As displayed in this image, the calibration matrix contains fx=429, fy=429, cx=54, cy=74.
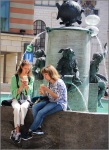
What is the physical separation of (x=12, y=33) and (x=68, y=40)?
18947 millimetres

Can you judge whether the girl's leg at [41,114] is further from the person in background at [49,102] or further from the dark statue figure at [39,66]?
the dark statue figure at [39,66]

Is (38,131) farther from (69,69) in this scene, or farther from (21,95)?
(69,69)

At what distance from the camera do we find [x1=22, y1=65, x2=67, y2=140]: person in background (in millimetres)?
6961

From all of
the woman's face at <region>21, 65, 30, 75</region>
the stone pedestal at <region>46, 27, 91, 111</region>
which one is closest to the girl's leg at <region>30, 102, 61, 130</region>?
the woman's face at <region>21, 65, 30, 75</region>

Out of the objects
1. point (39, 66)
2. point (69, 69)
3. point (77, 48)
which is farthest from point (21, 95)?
point (39, 66)

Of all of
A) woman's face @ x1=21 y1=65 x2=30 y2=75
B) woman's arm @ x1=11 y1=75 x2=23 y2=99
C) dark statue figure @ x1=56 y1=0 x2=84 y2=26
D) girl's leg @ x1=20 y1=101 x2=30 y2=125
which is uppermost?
dark statue figure @ x1=56 y1=0 x2=84 y2=26

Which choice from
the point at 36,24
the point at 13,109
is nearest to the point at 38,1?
the point at 36,24

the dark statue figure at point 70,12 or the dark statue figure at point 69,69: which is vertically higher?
the dark statue figure at point 70,12

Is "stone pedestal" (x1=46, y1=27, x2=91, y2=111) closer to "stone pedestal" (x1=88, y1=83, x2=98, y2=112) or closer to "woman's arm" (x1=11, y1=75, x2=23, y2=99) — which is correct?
"stone pedestal" (x1=88, y1=83, x2=98, y2=112)

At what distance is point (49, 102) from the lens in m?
7.05

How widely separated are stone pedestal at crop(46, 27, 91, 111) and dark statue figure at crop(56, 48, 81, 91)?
0.96 feet

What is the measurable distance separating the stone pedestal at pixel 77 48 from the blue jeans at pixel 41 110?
2.46 m

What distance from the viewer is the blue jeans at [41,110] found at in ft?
22.8

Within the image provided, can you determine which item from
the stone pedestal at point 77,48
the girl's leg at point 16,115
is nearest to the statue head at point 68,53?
the stone pedestal at point 77,48
